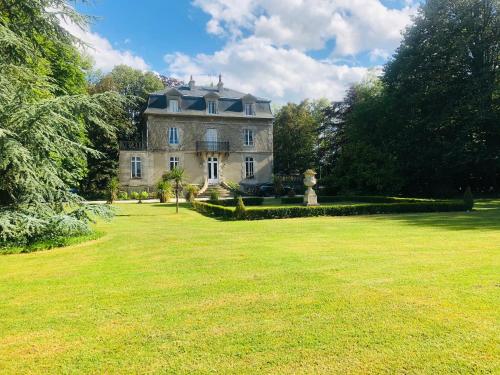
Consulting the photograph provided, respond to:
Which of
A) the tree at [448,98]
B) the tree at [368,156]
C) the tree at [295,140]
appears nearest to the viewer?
the tree at [448,98]

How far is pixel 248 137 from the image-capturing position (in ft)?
118

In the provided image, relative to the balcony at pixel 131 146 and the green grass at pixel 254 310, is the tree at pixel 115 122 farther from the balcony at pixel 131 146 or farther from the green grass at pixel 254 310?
the green grass at pixel 254 310

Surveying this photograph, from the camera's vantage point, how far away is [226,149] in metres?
35.0

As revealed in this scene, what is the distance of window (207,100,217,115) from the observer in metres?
34.5

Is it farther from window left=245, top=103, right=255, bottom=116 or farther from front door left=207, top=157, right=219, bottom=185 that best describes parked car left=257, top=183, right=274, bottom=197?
window left=245, top=103, right=255, bottom=116

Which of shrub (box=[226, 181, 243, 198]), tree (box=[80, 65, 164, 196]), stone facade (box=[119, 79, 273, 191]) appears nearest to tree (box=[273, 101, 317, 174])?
stone facade (box=[119, 79, 273, 191])

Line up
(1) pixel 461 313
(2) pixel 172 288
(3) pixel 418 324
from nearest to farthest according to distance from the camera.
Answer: (3) pixel 418 324, (1) pixel 461 313, (2) pixel 172 288

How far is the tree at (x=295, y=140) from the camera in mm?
44125

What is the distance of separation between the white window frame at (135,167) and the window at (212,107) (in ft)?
24.5

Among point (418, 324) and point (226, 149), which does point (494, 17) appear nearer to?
point (226, 149)

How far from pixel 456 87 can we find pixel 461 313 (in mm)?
26883

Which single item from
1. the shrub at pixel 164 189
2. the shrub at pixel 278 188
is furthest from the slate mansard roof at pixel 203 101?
the shrub at pixel 164 189

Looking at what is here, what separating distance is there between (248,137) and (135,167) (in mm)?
10490

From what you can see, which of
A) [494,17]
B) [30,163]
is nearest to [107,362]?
[30,163]
